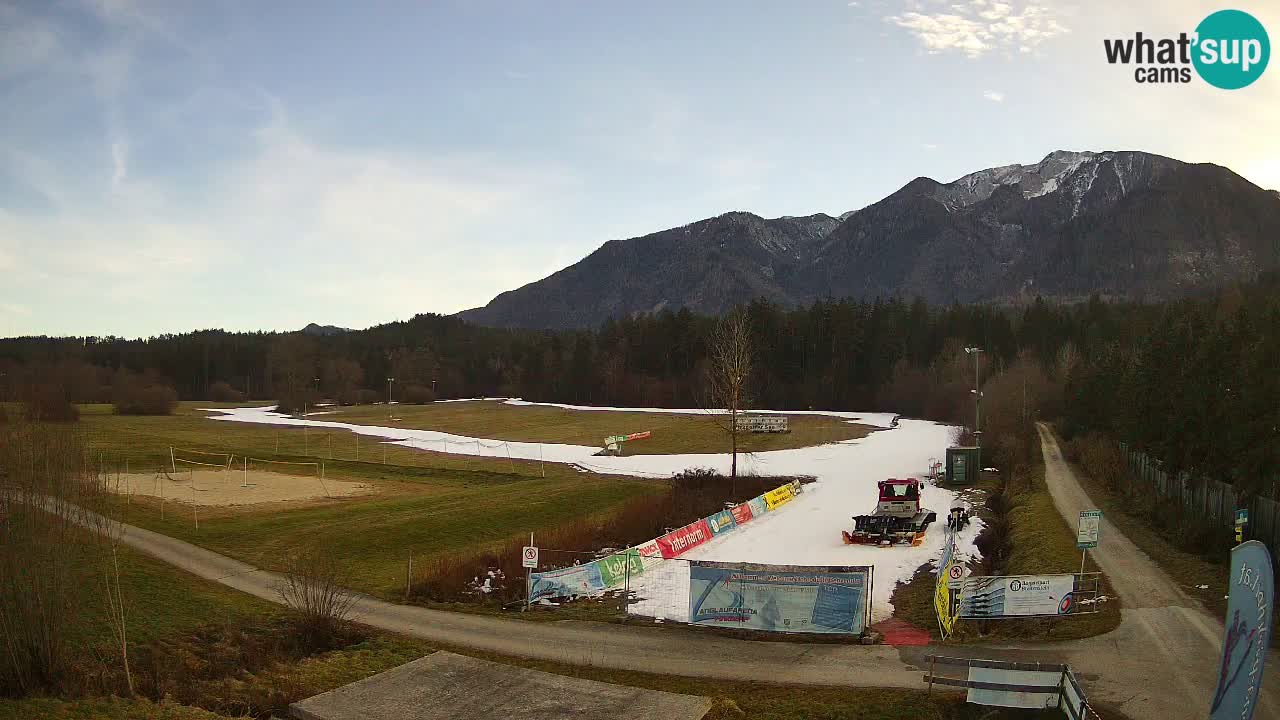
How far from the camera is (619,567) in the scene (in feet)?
88.7

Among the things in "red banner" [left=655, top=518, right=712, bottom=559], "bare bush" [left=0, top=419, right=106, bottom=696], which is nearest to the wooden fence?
"red banner" [left=655, top=518, right=712, bottom=559]

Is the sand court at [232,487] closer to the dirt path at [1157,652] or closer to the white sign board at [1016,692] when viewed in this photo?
the white sign board at [1016,692]

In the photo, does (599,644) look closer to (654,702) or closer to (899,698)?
(654,702)

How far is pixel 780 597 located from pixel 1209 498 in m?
21.3

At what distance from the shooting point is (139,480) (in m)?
51.5

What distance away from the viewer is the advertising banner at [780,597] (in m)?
20.2

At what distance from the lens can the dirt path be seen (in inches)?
592

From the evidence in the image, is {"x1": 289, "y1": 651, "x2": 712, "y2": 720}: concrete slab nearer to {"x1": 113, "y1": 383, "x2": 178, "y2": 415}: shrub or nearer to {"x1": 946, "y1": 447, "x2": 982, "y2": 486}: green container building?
{"x1": 946, "y1": 447, "x2": 982, "y2": 486}: green container building

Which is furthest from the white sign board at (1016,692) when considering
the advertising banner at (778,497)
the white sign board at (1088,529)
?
the advertising banner at (778,497)

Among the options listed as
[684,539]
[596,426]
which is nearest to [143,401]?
[596,426]

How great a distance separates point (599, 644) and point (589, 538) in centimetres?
1391

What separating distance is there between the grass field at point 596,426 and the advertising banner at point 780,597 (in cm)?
3173

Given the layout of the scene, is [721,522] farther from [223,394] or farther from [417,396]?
[223,394]

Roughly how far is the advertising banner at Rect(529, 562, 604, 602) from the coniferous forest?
14.3m
